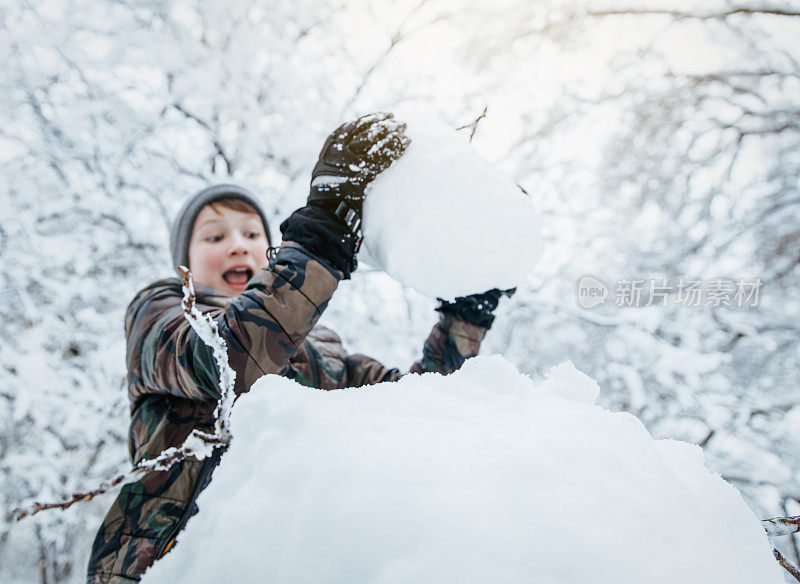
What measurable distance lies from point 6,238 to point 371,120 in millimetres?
4093

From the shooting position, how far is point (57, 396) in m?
3.36

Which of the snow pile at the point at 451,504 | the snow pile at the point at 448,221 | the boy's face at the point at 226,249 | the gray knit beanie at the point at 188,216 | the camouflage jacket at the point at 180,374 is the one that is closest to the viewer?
the snow pile at the point at 451,504

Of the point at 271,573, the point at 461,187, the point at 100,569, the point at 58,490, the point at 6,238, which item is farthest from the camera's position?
the point at 58,490

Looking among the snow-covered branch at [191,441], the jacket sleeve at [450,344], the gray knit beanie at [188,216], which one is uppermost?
the gray knit beanie at [188,216]

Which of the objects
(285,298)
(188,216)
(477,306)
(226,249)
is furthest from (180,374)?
(188,216)

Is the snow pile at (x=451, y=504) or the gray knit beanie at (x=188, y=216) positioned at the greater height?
the gray knit beanie at (x=188, y=216)

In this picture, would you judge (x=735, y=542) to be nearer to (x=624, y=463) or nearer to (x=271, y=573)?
(x=624, y=463)

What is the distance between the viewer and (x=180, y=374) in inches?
37.4

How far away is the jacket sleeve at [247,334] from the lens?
92 centimetres

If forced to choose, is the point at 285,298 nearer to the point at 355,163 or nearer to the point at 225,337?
the point at 225,337

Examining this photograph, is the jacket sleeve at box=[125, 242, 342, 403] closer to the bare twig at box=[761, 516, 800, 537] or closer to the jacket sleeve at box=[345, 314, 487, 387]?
the jacket sleeve at box=[345, 314, 487, 387]

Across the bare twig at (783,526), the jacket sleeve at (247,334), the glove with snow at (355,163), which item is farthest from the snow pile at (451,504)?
the glove with snow at (355,163)

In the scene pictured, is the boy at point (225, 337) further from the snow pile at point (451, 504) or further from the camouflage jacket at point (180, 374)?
the snow pile at point (451, 504)

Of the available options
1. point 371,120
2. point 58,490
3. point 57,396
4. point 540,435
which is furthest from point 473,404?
point 58,490
